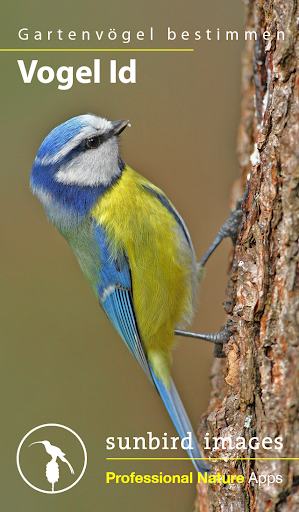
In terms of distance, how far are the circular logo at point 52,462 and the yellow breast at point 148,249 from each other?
771mm

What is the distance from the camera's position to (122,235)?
78.8 inches

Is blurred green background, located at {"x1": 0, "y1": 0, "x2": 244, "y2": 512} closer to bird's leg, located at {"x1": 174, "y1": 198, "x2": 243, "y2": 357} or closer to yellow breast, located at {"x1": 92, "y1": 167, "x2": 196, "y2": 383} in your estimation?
bird's leg, located at {"x1": 174, "y1": 198, "x2": 243, "y2": 357}

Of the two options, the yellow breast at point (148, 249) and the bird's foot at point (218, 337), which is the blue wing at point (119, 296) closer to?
the yellow breast at point (148, 249)

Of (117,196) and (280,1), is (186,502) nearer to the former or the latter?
(117,196)

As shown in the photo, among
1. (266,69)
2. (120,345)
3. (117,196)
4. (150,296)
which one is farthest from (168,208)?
(120,345)

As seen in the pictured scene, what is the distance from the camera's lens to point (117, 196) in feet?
6.67

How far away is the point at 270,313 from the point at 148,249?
77 centimetres

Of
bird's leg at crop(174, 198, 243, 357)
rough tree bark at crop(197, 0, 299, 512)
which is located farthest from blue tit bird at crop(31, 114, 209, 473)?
rough tree bark at crop(197, 0, 299, 512)

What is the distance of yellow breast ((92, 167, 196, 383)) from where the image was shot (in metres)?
2.01

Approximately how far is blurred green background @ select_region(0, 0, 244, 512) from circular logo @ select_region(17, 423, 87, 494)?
17.0 inches

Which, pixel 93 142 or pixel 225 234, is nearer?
pixel 93 142

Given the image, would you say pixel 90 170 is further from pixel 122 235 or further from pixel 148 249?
pixel 148 249

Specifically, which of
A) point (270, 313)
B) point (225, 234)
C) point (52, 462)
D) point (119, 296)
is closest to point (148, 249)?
point (119, 296)

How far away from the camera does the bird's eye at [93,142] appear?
2.05 meters
